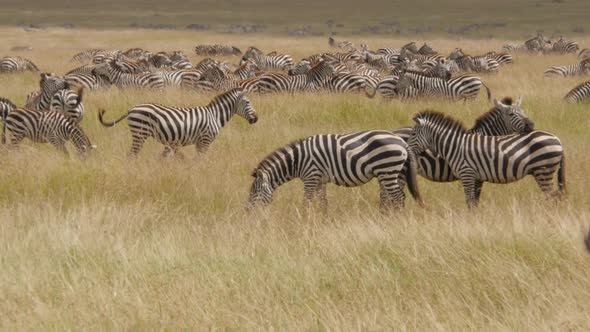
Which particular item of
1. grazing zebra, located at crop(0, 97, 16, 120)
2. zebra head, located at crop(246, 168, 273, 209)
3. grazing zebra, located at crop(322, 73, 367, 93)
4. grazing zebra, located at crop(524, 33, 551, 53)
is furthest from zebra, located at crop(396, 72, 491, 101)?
grazing zebra, located at crop(524, 33, 551, 53)

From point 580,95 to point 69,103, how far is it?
8934 millimetres

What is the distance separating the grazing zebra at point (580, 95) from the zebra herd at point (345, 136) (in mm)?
26

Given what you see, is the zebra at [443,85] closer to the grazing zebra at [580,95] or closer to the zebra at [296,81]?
the grazing zebra at [580,95]

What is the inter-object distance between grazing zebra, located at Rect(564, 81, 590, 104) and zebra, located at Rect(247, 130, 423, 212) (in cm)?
806

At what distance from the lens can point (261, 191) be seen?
7617 mm

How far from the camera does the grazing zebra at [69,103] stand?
1277 cm

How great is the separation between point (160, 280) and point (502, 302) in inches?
82.6

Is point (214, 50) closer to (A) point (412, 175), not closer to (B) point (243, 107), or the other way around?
(B) point (243, 107)

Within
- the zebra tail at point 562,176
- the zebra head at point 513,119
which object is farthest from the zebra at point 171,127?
the zebra tail at point 562,176

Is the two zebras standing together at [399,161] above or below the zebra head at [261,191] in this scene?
above

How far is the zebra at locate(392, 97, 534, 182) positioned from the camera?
8.22 m

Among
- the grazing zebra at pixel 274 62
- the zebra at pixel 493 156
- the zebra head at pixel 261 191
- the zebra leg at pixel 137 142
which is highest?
the zebra at pixel 493 156

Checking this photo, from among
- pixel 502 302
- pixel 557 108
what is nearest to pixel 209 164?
pixel 502 302

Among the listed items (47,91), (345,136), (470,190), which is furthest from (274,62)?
(470,190)
